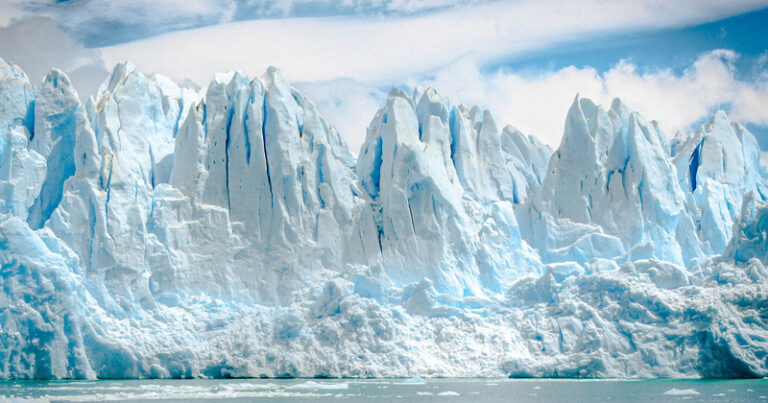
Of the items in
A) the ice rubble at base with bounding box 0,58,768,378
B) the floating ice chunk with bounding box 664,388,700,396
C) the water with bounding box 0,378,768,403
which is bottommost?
the floating ice chunk with bounding box 664,388,700,396

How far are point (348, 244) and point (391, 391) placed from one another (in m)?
11.1

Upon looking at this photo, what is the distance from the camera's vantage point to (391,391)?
105 feet

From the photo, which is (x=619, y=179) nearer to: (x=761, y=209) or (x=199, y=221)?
(x=761, y=209)

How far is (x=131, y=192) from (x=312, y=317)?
9.49m

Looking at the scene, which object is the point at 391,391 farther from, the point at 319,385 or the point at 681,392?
the point at 681,392

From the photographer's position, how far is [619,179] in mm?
44156

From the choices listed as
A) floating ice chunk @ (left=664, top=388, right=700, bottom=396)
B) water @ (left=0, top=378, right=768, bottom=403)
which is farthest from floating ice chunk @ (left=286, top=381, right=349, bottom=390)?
floating ice chunk @ (left=664, top=388, right=700, bottom=396)

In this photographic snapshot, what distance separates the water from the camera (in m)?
28.4

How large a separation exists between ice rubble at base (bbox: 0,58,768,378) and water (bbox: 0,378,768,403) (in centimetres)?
126

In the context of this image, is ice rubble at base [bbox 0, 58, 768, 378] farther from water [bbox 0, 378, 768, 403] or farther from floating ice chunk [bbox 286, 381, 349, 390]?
floating ice chunk [bbox 286, 381, 349, 390]

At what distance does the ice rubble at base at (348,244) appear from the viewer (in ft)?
117

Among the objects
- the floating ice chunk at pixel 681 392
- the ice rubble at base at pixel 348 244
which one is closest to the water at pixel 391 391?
the floating ice chunk at pixel 681 392

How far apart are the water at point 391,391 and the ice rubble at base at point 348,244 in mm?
1260

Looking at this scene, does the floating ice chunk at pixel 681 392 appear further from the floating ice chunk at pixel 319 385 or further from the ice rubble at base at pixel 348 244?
the floating ice chunk at pixel 319 385
